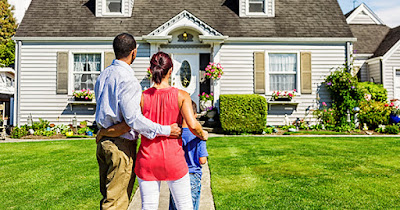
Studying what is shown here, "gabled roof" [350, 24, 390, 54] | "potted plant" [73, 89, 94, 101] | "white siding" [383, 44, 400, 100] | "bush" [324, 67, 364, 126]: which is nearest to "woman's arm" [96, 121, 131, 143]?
"potted plant" [73, 89, 94, 101]

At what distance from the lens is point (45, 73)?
36.5 feet

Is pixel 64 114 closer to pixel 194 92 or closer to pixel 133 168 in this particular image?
pixel 194 92

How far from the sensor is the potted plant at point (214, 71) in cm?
1073

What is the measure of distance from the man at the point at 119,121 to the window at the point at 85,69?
947 cm

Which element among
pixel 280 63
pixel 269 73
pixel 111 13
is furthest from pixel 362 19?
pixel 111 13

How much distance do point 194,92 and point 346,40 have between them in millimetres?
5947

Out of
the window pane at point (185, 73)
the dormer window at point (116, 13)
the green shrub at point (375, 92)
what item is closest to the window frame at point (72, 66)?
the dormer window at point (116, 13)

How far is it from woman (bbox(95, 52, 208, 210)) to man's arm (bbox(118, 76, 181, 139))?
71 mm

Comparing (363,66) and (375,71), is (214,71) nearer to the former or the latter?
(375,71)

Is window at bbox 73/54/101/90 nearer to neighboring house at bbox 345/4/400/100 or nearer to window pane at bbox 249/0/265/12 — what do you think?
window pane at bbox 249/0/265/12

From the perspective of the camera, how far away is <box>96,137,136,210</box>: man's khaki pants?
225cm

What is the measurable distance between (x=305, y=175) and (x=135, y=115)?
3.50m

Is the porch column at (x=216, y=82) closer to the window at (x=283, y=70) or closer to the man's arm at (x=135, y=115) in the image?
the window at (x=283, y=70)

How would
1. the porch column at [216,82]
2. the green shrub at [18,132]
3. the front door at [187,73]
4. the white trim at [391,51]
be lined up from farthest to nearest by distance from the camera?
the white trim at [391,51] → the front door at [187,73] → the porch column at [216,82] → the green shrub at [18,132]
